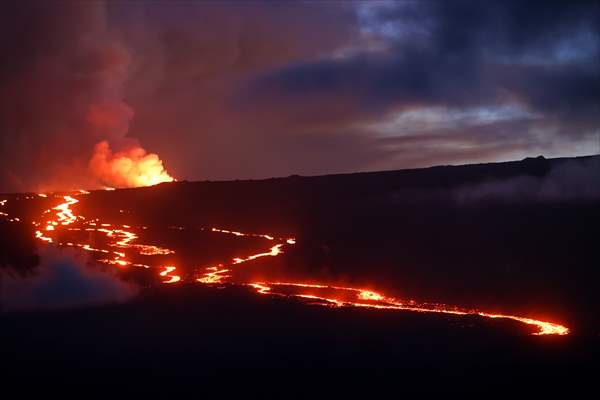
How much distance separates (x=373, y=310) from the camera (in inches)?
730

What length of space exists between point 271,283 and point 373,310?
18.0ft

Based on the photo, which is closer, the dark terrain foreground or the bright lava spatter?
the dark terrain foreground

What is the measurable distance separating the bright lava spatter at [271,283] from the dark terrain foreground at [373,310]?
57cm

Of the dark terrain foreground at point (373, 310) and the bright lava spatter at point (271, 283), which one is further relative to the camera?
the bright lava spatter at point (271, 283)

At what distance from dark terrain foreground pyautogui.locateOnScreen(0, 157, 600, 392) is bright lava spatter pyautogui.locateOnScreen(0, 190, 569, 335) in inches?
22.5

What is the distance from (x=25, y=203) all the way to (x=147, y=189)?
35.4 ft

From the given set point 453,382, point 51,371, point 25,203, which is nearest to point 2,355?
point 51,371

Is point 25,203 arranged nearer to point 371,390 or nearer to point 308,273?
point 308,273

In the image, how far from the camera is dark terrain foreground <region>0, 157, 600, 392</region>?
13398mm

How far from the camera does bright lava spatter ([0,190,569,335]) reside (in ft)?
60.6

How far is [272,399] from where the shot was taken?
1146 cm

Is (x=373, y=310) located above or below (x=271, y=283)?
below

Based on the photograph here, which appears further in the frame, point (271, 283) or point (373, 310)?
point (271, 283)

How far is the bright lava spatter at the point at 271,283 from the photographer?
18484 mm
